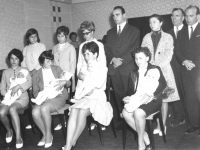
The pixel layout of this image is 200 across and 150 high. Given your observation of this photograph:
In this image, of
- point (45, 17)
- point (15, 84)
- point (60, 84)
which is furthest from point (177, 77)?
point (45, 17)

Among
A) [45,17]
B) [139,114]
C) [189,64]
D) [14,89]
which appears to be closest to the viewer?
[139,114]

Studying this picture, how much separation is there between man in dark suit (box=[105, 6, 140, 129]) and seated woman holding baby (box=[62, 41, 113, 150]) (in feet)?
1.42

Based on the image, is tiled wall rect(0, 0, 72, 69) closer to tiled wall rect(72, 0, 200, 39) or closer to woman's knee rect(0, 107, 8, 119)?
tiled wall rect(72, 0, 200, 39)

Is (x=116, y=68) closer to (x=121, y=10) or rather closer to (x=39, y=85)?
(x=121, y=10)

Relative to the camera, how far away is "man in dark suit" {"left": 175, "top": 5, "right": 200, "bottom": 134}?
10.3 ft

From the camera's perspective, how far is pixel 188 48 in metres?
3.21

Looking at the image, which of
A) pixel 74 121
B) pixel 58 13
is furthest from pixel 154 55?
pixel 58 13

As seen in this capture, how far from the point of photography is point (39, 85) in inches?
130

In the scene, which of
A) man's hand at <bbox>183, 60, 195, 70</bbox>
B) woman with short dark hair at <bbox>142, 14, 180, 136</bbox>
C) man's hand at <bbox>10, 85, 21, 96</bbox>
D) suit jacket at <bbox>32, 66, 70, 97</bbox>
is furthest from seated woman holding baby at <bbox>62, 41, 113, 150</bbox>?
man's hand at <bbox>183, 60, 195, 70</bbox>

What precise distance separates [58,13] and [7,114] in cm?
486

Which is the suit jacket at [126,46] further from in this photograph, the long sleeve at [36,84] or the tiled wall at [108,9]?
the tiled wall at [108,9]

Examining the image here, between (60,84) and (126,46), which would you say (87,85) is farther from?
(126,46)

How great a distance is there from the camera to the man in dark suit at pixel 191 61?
3.13m

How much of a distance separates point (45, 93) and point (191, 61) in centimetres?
193
